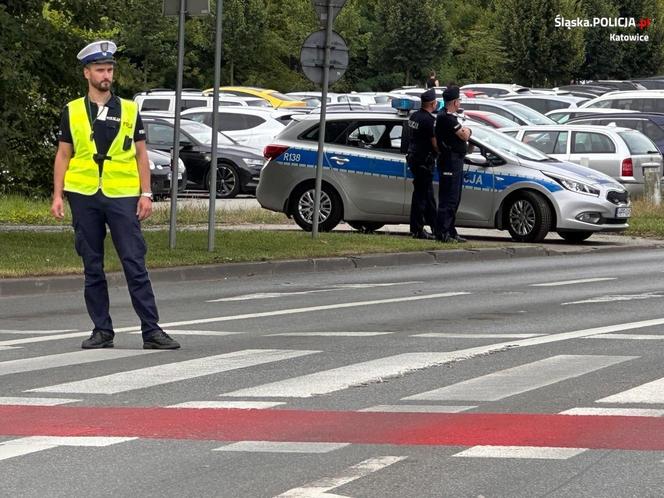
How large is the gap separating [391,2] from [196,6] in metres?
55.4

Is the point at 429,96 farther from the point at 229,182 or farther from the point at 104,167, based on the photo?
the point at 104,167

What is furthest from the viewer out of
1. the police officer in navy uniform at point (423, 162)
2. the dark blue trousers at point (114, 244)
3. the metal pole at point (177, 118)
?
the police officer in navy uniform at point (423, 162)

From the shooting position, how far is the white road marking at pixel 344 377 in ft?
30.1

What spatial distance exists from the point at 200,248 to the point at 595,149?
38.1ft

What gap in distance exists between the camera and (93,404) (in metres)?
8.77

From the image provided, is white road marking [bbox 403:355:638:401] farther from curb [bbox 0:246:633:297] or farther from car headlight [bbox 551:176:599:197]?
car headlight [bbox 551:176:599:197]

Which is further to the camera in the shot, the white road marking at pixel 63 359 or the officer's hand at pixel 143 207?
the officer's hand at pixel 143 207

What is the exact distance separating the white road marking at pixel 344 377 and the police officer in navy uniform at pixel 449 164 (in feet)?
34.1

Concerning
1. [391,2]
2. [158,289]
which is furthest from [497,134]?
[391,2]

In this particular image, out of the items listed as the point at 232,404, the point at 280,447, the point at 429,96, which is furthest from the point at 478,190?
the point at 280,447

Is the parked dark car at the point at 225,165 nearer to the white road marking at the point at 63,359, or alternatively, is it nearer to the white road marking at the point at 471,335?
the white road marking at the point at 471,335

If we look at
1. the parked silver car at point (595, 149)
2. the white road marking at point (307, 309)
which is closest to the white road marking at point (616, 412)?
the white road marking at point (307, 309)

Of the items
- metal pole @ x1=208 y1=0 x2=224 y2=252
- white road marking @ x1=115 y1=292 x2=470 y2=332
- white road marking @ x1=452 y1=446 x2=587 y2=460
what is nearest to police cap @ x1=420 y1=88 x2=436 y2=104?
metal pole @ x1=208 y1=0 x2=224 y2=252

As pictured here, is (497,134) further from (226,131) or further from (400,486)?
(400,486)
